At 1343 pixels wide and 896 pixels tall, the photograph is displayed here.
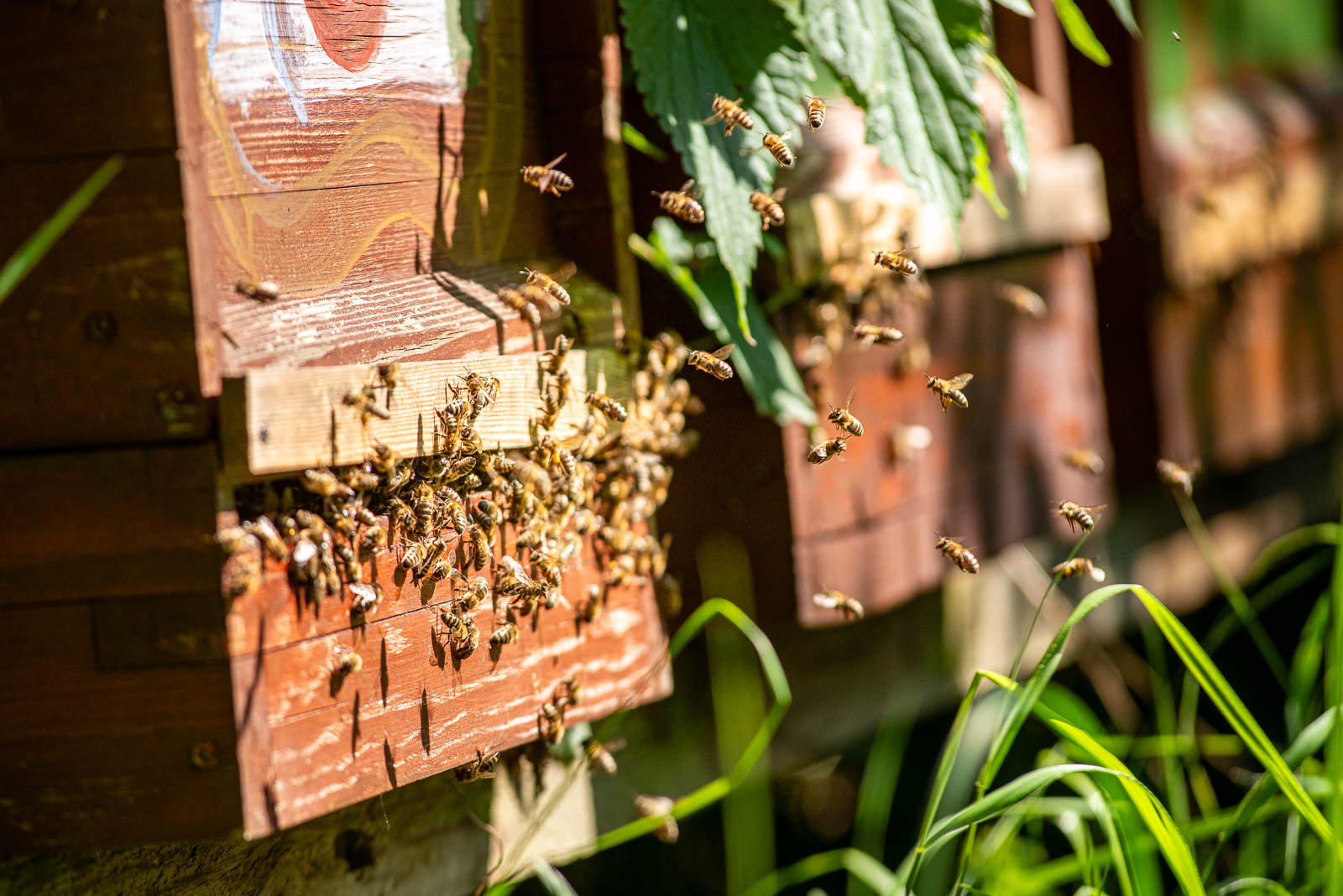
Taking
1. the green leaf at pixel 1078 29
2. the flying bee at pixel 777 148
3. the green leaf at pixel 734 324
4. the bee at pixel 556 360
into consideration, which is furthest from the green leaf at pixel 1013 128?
the bee at pixel 556 360

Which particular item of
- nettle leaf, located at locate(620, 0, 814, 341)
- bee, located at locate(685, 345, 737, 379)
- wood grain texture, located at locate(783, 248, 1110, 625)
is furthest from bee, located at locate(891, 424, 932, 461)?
nettle leaf, located at locate(620, 0, 814, 341)

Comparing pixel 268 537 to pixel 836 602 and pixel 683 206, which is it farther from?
pixel 836 602

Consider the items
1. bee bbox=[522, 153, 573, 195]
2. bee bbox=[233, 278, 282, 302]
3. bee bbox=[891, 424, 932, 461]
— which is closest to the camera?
bee bbox=[233, 278, 282, 302]

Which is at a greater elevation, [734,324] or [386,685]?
[734,324]

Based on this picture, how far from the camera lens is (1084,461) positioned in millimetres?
2326

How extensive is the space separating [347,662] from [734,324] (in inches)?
30.8

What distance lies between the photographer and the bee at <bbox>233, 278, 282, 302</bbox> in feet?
3.85

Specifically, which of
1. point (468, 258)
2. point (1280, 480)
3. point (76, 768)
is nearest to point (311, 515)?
point (76, 768)

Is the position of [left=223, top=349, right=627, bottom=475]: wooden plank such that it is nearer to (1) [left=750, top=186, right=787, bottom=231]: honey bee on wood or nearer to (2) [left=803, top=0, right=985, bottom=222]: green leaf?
(1) [left=750, top=186, right=787, bottom=231]: honey bee on wood

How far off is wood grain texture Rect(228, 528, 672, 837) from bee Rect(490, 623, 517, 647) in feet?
0.04

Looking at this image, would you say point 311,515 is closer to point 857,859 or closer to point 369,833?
point 369,833

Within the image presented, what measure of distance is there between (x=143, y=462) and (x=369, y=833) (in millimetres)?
761

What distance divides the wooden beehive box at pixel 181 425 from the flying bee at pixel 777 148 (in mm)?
520

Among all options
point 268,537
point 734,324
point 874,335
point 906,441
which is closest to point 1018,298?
point 906,441
